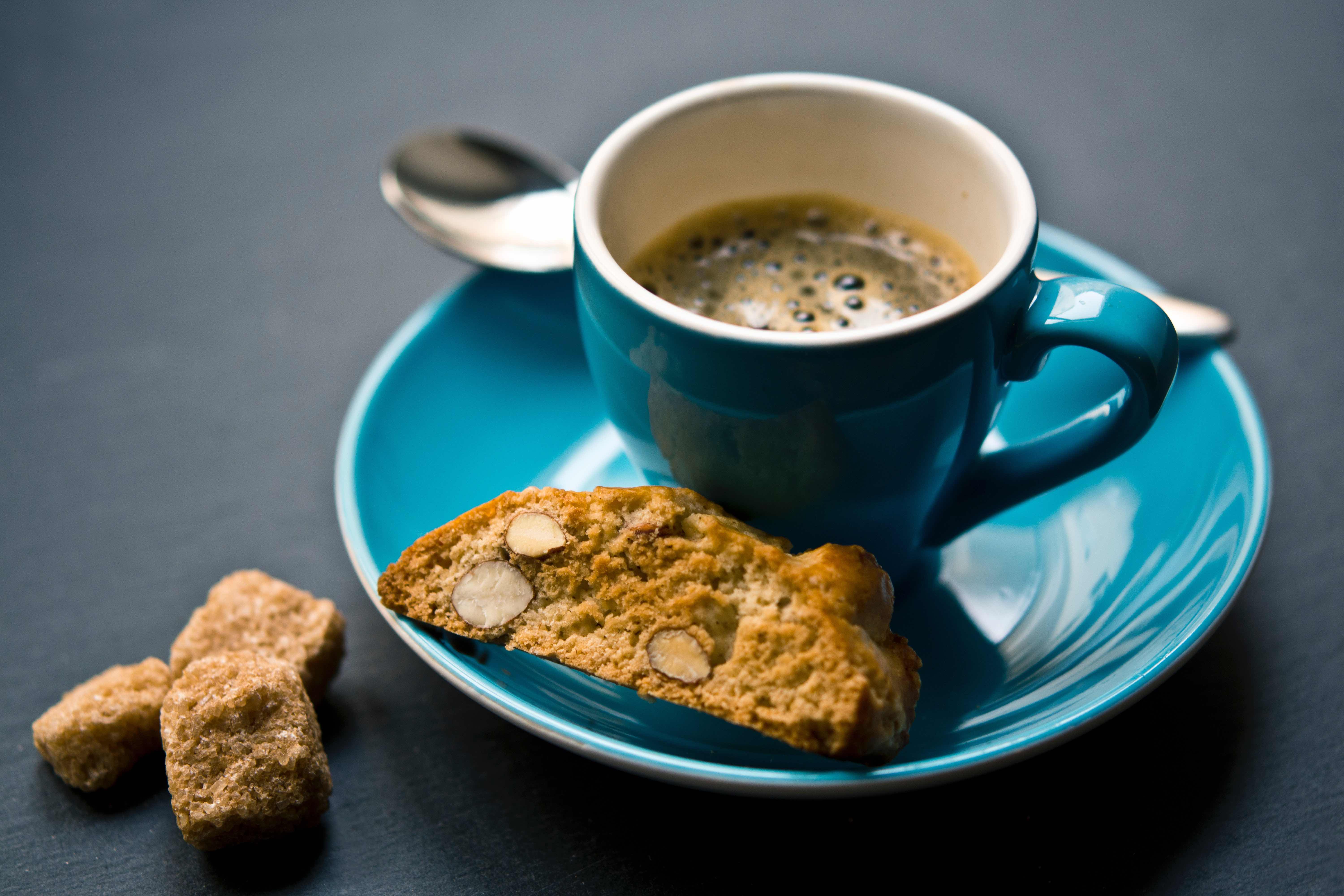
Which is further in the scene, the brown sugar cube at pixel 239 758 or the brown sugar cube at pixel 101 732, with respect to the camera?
the brown sugar cube at pixel 101 732

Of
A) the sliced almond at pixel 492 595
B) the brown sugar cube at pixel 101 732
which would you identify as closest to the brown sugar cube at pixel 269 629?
the brown sugar cube at pixel 101 732

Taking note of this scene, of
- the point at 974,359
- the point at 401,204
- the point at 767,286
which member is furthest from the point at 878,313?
the point at 401,204

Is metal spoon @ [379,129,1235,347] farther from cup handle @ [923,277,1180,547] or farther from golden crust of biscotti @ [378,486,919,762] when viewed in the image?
golden crust of biscotti @ [378,486,919,762]

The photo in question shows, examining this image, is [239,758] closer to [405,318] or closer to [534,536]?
[534,536]

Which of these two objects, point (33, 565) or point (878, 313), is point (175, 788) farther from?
point (878, 313)

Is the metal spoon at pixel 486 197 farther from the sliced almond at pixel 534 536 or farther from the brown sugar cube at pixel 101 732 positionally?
the brown sugar cube at pixel 101 732

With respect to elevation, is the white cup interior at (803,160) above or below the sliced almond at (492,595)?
above

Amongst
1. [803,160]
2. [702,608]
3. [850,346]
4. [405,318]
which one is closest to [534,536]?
[702,608]
